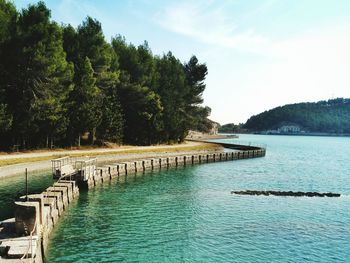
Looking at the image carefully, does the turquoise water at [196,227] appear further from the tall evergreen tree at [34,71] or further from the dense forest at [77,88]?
the dense forest at [77,88]

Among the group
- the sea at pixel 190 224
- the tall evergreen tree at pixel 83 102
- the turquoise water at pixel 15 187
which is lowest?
the sea at pixel 190 224

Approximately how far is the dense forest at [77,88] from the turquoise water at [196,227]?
20.6m

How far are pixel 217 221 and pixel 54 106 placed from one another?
1436 inches

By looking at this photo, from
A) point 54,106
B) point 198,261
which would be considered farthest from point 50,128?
point 198,261

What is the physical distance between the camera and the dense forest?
181 feet

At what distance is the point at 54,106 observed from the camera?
56656 mm

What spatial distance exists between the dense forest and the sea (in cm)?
1612

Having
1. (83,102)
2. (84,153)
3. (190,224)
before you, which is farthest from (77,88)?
(190,224)

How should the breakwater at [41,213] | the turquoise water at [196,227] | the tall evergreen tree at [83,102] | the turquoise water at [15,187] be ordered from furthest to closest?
the tall evergreen tree at [83,102] → the turquoise water at [15,187] → the turquoise water at [196,227] → the breakwater at [41,213]

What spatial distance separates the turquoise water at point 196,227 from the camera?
20.9 metres

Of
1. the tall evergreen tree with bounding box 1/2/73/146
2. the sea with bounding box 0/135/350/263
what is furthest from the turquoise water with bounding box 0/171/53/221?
the tall evergreen tree with bounding box 1/2/73/146

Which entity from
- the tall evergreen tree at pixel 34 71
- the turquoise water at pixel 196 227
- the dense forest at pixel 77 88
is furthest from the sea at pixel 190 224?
the dense forest at pixel 77 88

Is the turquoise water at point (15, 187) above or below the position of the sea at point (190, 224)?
above

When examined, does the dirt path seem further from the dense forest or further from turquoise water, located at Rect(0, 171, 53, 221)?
the dense forest
